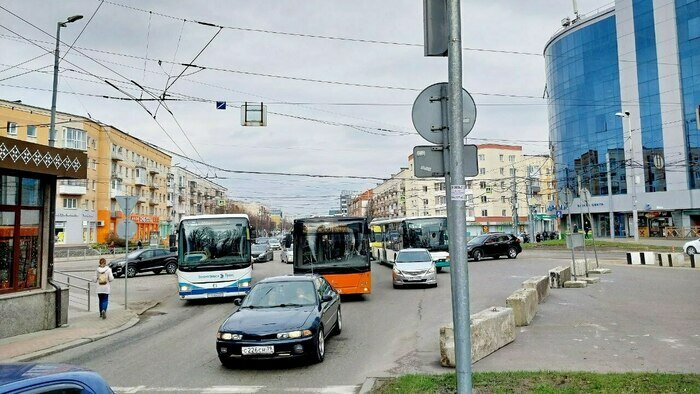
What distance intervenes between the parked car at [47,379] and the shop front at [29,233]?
371 inches

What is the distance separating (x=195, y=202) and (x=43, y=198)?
99.6m

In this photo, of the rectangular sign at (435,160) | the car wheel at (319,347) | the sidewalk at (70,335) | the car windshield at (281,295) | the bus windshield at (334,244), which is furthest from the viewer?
the bus windshield at (334,244)

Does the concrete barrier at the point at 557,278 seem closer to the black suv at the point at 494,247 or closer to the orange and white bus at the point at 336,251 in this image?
the orange and white bus at the point at 336,251

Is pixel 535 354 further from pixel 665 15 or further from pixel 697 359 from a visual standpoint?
pixel 665 15

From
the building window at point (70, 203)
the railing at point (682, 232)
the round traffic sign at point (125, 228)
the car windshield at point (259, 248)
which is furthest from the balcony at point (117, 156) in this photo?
the railing at point (682, 232)

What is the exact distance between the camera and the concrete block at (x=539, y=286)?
1316cm

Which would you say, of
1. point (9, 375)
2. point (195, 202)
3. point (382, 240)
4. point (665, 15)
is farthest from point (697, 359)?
point (195, 202)

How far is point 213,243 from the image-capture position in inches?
669

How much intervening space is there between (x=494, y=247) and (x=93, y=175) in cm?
4822

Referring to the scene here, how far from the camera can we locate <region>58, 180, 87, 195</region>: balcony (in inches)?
2253

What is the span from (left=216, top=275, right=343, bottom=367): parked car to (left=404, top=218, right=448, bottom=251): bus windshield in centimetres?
1824

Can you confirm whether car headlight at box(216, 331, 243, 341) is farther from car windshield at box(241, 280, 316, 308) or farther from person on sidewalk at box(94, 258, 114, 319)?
person on sidewalk at box(94, 258, 114, 319)

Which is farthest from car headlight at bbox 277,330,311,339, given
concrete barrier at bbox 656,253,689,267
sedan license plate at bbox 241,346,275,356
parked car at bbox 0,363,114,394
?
concrete barrier at bbox 656,253,689,267

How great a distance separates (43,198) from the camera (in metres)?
12.8
